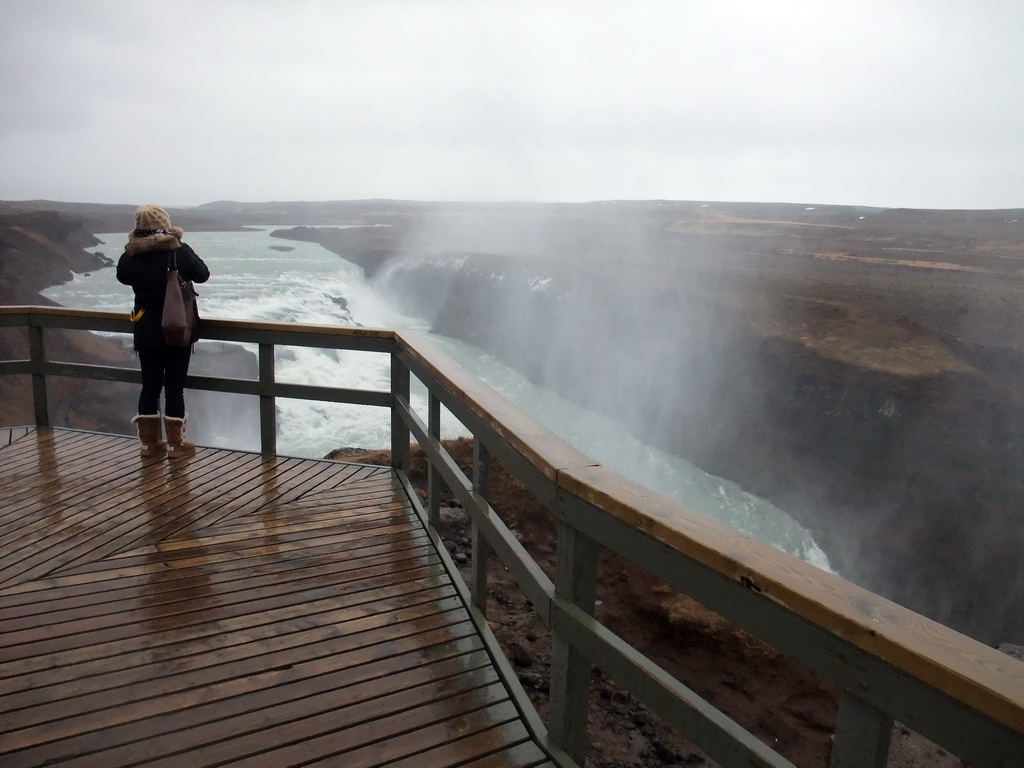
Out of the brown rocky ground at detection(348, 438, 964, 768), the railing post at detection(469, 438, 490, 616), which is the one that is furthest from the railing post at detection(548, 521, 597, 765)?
the brown rocky ground at detection(348, 438, 964, 768)

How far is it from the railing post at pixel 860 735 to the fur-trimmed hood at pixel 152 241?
455cm

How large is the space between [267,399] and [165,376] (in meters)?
0.78

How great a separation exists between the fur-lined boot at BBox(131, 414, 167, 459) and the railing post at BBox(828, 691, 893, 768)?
4853 millimetres

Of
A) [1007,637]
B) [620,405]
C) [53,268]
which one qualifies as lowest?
[1007,637]

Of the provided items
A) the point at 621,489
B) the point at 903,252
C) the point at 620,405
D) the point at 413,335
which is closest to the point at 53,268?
the point at 620,405

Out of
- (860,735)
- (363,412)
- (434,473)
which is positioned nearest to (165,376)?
(434,473)

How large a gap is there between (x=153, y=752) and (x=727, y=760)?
170 cm

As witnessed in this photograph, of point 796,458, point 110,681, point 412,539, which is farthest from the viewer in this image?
point 796,458

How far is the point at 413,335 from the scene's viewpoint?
4.07 m

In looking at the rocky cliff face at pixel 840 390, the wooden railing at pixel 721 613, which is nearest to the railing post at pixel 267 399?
the wooden railing at pixel 721 613

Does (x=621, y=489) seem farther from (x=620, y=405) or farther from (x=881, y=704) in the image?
(x=620, y=405)

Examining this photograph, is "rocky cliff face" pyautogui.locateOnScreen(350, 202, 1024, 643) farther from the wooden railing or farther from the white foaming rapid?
the wooden railing

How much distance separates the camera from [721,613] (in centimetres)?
133

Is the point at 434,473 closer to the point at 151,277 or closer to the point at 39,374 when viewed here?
the point at 151,277
